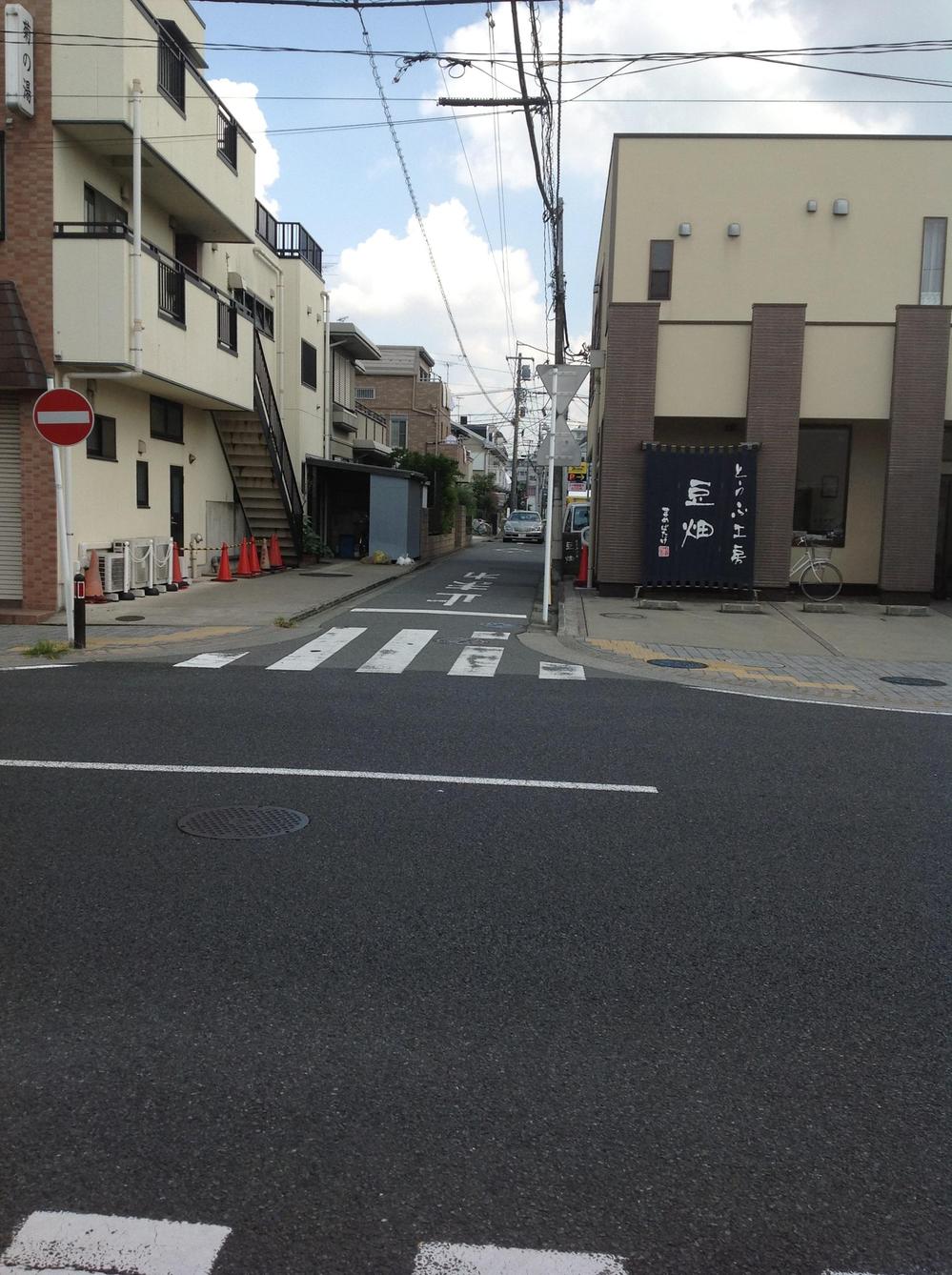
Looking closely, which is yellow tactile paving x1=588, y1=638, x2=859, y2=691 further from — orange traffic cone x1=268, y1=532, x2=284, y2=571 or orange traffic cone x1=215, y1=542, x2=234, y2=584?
orange traffic cone x1=268, y1=532, x2=284, y2=571

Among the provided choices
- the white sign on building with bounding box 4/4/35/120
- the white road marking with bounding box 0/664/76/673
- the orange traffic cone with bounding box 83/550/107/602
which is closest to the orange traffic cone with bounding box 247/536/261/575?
the orange traffic cone with bounding box 83/550/107/602

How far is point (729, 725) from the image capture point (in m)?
8.85

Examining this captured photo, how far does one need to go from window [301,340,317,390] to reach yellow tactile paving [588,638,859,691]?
60.7ft

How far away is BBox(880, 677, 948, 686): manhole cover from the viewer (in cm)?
1131

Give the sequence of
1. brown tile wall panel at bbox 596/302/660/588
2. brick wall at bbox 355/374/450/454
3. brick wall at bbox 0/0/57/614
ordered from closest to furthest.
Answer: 1. brick wall at bbox 0/0/57/614
2. brown tile wall panel at bbox 596/302/660/588
3. brick wall at bbox 355/374/450/454

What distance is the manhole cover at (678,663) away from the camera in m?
12.2

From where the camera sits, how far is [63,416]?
12.1 metres

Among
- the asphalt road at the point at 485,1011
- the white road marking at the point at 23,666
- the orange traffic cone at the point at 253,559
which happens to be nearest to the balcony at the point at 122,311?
→ the orange traffic cone at the point at 253,559

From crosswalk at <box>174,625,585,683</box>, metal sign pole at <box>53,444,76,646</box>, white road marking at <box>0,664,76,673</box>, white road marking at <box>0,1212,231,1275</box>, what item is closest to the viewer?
white road marking at <box>0,1212,231,1275</box>

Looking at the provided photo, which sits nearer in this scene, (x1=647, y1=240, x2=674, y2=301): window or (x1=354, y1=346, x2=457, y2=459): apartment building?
(x1=647, y1=240, x2=674, y2=301): window

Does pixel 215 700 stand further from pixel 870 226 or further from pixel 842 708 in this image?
pixel 870 226

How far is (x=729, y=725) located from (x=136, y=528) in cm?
1264

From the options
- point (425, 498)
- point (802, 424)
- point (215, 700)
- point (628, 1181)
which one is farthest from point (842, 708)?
point (425, 498)

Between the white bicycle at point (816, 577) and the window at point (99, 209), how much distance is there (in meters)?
12.7
